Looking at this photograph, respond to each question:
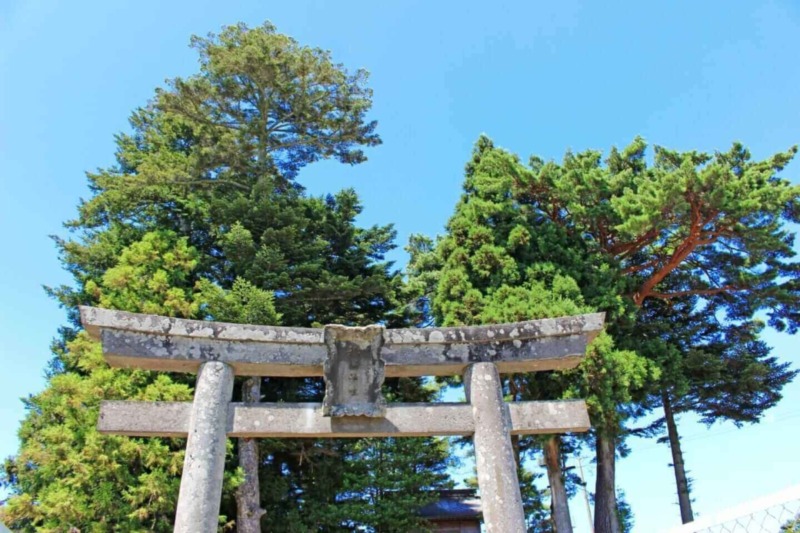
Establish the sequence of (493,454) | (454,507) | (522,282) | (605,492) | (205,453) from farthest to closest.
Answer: (454,507) < (522,282) < (605,492) < (493,454) < (205,453)

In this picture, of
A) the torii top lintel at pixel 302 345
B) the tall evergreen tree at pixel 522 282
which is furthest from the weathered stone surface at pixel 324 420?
the tall evergreen tree at pixel 522 282

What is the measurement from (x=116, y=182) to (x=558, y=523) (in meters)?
14.7

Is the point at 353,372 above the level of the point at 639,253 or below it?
below

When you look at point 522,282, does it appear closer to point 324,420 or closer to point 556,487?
point 556,487

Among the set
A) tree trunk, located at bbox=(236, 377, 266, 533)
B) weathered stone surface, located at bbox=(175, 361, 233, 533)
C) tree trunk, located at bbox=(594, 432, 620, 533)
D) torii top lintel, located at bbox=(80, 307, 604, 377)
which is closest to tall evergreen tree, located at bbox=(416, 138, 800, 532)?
tree trunk, located at bbox=(594, 432, 620, 533)

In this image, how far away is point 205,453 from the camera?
5.72m

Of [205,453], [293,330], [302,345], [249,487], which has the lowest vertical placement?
[205,453]

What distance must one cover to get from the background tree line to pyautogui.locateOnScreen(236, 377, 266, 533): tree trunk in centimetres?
4

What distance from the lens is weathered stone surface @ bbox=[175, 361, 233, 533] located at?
550 centimetres

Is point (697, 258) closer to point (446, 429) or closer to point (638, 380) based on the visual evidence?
point (638, 380)

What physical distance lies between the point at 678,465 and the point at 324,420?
1462cm

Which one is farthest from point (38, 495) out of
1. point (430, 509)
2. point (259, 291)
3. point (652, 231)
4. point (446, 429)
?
point (652, 231)

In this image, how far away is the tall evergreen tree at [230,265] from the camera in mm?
10781

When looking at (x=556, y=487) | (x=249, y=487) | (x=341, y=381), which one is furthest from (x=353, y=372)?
(x=556, y=487)
